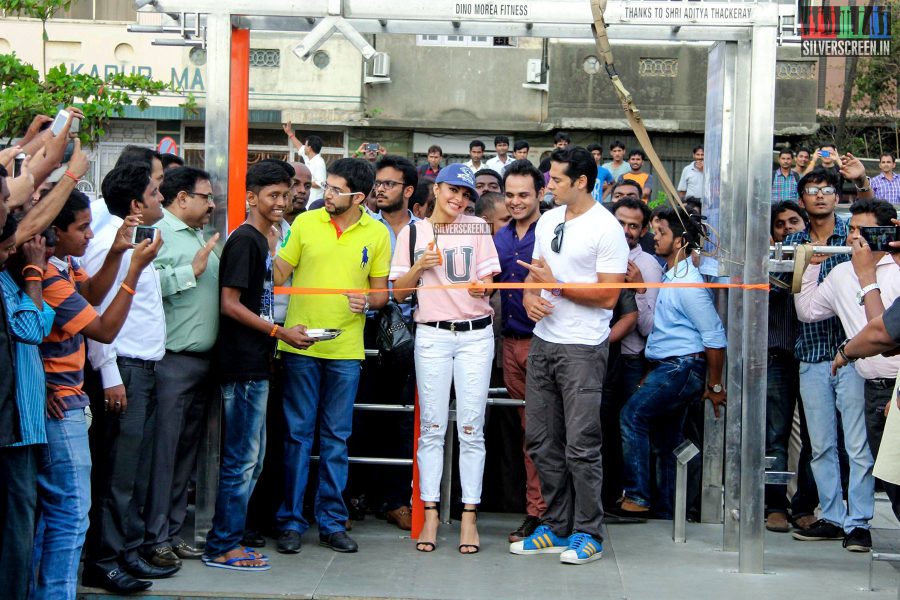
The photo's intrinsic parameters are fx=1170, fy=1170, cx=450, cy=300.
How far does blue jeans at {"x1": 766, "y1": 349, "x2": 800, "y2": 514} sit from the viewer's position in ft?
25.6

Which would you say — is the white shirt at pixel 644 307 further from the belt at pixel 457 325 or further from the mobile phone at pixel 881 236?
the mobile phone at pixel 881 236

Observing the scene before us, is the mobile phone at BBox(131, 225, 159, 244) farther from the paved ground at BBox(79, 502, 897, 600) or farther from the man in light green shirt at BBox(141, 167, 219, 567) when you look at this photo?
the paved ground at BBox(79, 502, 897, 600)

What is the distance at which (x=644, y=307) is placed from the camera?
26.2 feet

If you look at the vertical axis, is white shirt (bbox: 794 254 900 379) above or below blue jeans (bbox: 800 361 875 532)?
above

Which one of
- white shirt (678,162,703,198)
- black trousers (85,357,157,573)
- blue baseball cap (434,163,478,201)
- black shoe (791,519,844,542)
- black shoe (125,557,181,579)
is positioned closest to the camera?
black trousers (85,357,157,573)

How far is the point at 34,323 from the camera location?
494 cm

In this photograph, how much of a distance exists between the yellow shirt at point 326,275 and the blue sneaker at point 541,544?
1.49 metres

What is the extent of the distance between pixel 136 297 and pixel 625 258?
2.84 m

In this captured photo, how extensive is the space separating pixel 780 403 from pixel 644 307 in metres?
1.10

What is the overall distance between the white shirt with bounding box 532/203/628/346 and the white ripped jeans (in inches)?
17.8

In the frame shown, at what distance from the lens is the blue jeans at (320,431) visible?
7.02 metres

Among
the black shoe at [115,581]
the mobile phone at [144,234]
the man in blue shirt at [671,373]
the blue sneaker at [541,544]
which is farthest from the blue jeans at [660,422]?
the mobile phone at [144,234]

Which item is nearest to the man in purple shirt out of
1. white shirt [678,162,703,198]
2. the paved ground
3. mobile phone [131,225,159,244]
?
the paved ground

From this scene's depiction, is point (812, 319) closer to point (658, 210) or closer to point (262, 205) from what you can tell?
point (658, 210)
